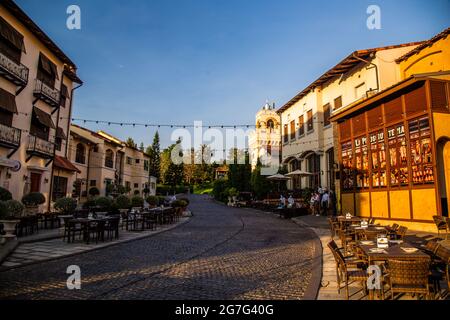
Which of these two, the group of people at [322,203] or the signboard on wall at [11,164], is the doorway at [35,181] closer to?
the signboard on wall at [11,164]

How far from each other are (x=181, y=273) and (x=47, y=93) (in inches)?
661

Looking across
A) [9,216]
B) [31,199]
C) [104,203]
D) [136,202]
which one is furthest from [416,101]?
[136,202]

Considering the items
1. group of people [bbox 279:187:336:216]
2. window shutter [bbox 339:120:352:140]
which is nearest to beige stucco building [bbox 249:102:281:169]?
group of people [bbox 279:187:336:216]

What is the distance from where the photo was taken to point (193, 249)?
892 centimetres

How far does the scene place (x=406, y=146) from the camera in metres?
12.1

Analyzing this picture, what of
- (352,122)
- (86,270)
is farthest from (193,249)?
(352,122)

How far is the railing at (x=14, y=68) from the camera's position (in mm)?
13919

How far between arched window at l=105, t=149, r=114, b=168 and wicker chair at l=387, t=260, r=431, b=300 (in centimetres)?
3048

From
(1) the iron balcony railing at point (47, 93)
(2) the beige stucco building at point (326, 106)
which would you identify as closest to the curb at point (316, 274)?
(2) the beige stucco building at point (326, 106)

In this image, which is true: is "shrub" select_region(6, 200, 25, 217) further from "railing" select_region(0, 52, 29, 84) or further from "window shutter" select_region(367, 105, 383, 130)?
"window shutter" select_region(367, 105, 383, 130)

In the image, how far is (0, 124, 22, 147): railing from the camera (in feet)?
46.1

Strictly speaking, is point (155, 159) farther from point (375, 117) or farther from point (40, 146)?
point (375, 117)

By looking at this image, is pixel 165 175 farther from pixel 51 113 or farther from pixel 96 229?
pixel 96 229
